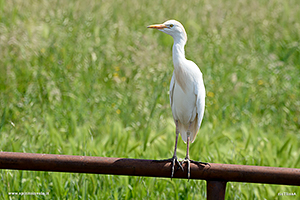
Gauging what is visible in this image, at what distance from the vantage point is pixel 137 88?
176 inches

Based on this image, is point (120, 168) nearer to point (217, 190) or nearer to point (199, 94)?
point (217, 190)

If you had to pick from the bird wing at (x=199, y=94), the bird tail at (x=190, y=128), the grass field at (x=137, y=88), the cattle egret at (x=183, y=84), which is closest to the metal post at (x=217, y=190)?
the cattle egret at (x=183, y=84)

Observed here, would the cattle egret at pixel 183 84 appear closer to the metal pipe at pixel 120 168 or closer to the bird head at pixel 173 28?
the bird head at pixel 173 28

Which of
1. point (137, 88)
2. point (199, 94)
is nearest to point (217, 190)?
point (199, 94)

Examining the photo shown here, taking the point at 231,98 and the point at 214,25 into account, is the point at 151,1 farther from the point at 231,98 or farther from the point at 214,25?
the point at 231,98

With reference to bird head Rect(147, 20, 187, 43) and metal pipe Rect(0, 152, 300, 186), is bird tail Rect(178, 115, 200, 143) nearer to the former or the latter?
bird head Rect(147, 20, 187, 43)

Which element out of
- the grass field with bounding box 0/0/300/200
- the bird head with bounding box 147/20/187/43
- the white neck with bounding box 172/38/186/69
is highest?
the bird head with bounding box 147/20/187/43

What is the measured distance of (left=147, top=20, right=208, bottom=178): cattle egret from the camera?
190 cm

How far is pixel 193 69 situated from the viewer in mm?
1981

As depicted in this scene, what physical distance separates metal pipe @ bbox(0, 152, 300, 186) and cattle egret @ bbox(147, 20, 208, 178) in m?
0.29

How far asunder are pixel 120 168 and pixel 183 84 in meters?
0.73

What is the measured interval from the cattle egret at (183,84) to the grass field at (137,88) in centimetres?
62

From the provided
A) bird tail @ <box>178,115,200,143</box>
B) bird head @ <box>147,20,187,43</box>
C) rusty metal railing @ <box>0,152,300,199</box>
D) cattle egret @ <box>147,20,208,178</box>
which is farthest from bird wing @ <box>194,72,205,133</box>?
rusty metal railing @ <box>0,152,300,199</box>

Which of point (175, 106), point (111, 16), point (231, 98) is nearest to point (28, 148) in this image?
point (175, 106)
